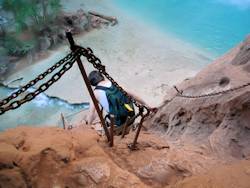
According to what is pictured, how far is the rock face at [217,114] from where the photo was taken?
380cm

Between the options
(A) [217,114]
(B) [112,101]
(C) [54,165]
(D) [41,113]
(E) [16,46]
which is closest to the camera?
(C) [54,165]

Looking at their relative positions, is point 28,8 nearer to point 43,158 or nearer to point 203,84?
point 203,84

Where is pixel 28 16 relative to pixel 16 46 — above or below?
above

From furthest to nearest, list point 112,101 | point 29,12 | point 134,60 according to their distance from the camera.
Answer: point 29,12, point 134,60, point 112,101

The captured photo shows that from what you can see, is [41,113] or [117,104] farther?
[41,113]

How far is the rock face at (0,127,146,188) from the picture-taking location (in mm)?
2570

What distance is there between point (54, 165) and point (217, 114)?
259 cm

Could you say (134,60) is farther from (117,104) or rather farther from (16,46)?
(117,104)

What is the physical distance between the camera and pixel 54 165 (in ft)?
8.82

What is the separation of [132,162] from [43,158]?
2.94ft

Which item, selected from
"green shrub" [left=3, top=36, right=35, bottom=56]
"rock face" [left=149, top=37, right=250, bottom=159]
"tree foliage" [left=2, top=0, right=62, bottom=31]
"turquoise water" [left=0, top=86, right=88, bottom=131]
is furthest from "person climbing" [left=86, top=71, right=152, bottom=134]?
"tree foliage" [left=2, top=0, right=62, bottom=31]

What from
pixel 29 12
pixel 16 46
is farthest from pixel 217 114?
pixel 29 12

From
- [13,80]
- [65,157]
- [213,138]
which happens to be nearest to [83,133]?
[65,157]

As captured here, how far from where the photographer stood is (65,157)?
2775mm
